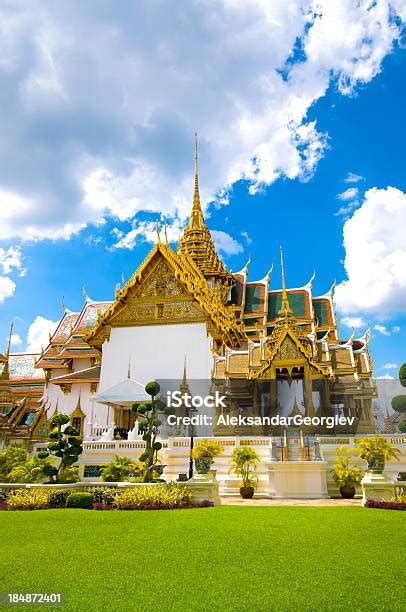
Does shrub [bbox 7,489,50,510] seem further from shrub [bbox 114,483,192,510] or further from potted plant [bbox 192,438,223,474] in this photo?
potted plant [bbox 192,438,223,474]

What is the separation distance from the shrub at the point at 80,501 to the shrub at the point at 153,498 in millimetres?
467

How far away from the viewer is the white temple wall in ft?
61.8

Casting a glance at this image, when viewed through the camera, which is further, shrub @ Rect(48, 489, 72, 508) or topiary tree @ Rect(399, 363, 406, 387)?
topiary tree @ Rect(399, 363, 406, 387)

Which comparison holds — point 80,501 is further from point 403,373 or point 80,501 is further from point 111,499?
point 403,373

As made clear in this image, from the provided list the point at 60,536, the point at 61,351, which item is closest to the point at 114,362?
the point at 61,351

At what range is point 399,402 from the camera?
59.4 ft

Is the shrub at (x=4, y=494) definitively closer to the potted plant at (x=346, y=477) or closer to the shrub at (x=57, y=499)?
the shrub at (x=57, y=499)

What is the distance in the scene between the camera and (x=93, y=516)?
274 inches

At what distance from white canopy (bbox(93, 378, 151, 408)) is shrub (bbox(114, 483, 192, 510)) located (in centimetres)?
833

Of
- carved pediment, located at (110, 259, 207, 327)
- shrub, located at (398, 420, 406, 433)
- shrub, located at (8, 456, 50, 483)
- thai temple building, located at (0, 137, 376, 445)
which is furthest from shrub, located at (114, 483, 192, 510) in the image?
carved pediment, located at (110, 259, 207, 327)

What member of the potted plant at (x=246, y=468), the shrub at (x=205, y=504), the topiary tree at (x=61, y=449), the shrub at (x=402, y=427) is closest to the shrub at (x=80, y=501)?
the shrub at (x=205, y=504)

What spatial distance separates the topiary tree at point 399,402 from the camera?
18016 mm

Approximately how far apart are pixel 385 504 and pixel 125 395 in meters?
10.6

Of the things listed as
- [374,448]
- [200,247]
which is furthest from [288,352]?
[200,247]
